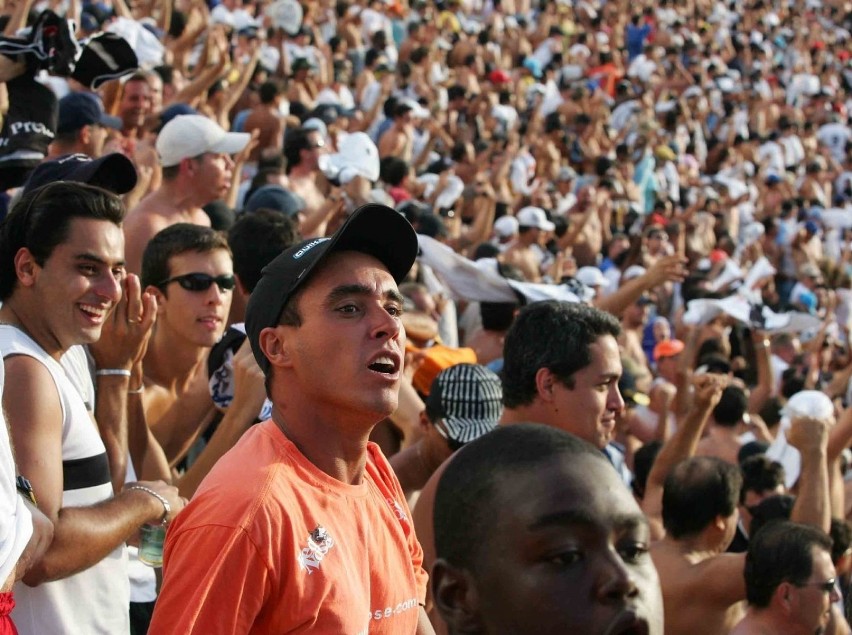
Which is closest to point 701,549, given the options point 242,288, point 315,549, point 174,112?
point 242,288

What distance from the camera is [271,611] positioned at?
229 cm

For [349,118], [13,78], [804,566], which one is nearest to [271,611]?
[804,566]

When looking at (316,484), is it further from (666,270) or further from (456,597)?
(666,270)

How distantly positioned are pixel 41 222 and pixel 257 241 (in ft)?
4.29

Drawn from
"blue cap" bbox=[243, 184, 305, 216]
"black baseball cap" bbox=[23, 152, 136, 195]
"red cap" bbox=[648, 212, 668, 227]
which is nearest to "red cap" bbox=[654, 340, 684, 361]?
"blue cap" bbox=[243, 184, 305, 216]

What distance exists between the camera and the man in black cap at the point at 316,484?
2248 mm

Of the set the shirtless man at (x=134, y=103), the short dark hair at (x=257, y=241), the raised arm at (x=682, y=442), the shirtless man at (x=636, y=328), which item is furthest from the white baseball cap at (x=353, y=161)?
the short dark hair at (x=257, y=241)

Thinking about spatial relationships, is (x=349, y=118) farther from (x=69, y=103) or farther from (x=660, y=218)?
(x=69, y=103)

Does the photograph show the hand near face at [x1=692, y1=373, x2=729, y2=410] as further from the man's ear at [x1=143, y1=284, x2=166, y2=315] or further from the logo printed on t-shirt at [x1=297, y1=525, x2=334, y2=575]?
the logo printed on t-shirt at [x1=297, y1=525, x2=334, y2=575]

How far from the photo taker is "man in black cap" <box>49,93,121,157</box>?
19.0ft

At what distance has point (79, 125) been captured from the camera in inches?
230

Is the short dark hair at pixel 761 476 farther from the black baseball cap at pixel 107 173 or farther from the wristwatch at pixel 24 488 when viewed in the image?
the wristwatch at pixel 24 488

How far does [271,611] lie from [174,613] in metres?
0.17

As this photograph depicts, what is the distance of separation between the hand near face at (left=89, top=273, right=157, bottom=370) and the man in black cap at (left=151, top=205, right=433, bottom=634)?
886 millimetres
